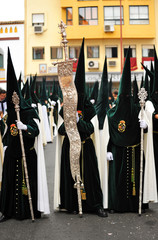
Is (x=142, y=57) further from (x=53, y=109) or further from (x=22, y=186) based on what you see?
(x=22, y=186)

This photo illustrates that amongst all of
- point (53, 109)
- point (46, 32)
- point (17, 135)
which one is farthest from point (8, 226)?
point (46, 32)

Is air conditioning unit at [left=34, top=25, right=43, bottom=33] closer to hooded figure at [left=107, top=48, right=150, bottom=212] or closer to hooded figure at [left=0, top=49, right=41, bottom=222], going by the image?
hooded figure at [left=107, top=48, right=150, bottom=212]

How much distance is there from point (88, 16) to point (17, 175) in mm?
24876

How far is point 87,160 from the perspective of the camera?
17.4ft

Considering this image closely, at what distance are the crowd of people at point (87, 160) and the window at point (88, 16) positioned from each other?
77.1 ft

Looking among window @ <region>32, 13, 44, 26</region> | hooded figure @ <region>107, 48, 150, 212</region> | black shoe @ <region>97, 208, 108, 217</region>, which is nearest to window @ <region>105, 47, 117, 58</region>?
window @ <region>32, 13, 44, 26</region>

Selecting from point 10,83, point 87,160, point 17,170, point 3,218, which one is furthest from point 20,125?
point 3,218

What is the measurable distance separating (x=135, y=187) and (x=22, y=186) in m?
1.96

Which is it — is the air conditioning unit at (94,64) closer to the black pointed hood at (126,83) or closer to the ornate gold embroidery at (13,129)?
the black pointed hood at (126,83)

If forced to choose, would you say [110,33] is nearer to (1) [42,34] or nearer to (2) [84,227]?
(1) [42,34]

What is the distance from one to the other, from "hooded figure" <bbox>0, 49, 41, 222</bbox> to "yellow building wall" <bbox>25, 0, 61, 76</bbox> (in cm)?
2252

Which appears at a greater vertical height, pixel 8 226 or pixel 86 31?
pixel 86 31

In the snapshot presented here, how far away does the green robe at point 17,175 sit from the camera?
16.3 feet

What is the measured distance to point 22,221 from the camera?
16.2ft
